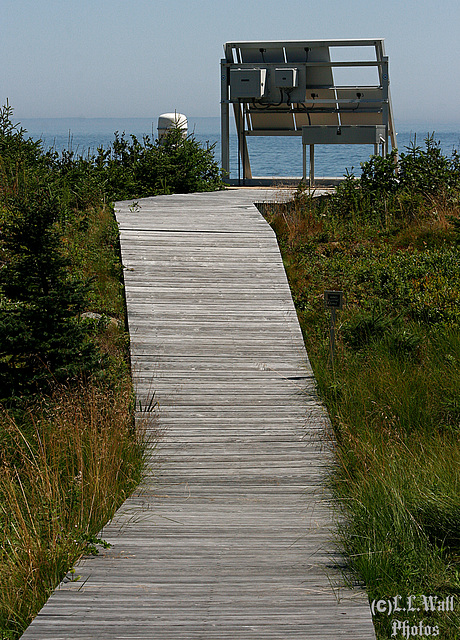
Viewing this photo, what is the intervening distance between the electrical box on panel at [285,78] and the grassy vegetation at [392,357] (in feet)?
12.0

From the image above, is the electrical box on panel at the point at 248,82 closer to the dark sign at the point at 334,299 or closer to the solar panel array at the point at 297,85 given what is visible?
the solar panel array at the point at 297,85

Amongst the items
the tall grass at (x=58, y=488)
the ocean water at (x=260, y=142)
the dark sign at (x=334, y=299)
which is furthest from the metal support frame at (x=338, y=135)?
the tall grass at (x=58, y=488)

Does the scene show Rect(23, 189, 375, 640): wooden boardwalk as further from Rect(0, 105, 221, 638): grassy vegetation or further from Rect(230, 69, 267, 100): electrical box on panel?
Rect(230, 69, 267, 100): electrical box on panel

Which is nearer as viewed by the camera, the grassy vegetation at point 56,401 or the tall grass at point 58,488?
the tall grass at point 58,488

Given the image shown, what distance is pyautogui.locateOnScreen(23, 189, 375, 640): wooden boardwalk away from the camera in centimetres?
304

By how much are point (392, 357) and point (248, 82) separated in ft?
29.6

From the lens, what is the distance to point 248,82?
14.1 m

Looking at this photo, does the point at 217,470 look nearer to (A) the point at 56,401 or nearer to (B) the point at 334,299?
(A) the point at 56,401

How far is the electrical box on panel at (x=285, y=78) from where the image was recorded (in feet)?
46.5

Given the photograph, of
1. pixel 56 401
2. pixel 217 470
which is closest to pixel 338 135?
pixel 56 401

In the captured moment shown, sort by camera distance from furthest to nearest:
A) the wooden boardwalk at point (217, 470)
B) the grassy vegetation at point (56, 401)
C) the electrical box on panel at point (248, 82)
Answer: the electrical box on panel at point (248, 82) → the grassy vegetation at point (56, 401) → the wooden boardwalk at point (217, 470)

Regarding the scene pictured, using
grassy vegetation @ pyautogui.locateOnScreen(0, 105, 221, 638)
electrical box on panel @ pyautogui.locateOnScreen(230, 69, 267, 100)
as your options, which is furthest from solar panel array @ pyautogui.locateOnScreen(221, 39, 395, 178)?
grassy vegetation @ pyautogui.locateOnScreen(0, 105, 221, 638)

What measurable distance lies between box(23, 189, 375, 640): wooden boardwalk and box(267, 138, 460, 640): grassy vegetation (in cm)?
22

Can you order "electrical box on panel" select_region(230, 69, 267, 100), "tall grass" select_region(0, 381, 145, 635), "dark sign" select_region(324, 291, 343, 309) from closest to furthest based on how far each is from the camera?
"tall grass" select_region(0, 381, 145, 635) < "dark sign" select_region(324, 291, 343, 309) < "electrical box on panel" select_region(230, 69, 267, 100)
